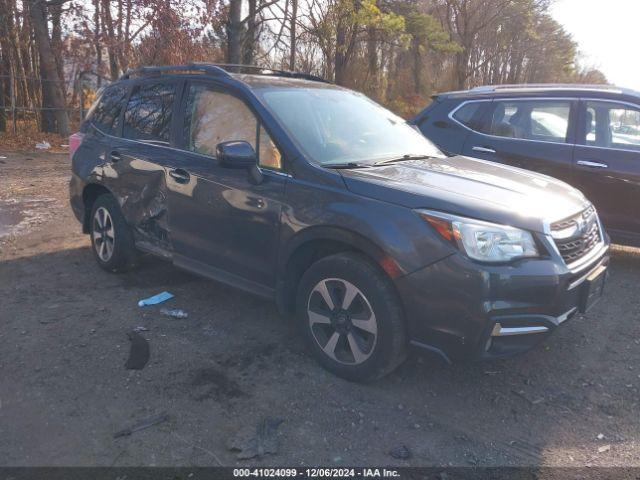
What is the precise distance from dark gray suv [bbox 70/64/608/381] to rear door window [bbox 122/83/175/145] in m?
0.02

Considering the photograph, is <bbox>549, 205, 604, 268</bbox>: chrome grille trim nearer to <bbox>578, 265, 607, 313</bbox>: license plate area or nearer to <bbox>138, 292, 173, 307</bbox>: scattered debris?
<bbox>578, 265, 607, 313</bbox>: license plate area

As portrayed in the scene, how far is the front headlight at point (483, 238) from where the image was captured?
295 centimetres

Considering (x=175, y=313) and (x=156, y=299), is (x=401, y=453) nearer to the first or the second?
(x=175, y=313)

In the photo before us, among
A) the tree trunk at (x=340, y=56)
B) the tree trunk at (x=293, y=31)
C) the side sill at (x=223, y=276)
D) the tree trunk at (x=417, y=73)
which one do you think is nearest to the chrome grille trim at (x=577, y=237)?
the side sill at (x=223, y=276)

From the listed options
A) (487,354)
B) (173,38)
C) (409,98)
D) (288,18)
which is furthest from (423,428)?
(409,98)

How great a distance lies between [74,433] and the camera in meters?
2.89

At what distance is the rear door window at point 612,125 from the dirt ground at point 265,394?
1.78 meters

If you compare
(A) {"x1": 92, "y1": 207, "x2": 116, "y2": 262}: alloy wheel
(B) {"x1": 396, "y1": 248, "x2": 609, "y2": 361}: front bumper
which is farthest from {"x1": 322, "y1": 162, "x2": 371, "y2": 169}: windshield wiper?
(A) {"x1": 92, "y1": 207, "x2": 116, "y2": 262}: alloy wheel

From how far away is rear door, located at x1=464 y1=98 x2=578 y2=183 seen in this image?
5.80m

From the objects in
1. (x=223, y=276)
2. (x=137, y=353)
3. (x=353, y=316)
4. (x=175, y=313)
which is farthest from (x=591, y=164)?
(x=137, y=353)

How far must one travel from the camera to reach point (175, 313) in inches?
173

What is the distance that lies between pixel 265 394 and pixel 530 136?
14.2 feet

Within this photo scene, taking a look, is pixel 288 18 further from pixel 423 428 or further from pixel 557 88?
pixel 423 428

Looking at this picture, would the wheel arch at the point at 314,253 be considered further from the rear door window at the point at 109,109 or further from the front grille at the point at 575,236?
the rear door window at the point at 109,109
